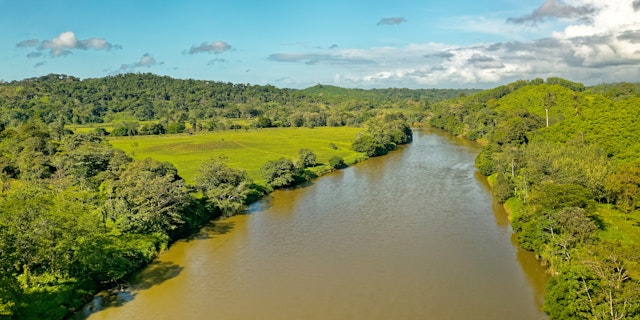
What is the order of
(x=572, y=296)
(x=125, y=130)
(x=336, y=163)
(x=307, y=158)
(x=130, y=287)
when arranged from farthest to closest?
1. (x=125, y=130)
2. (x=336, y=163)
3. (x=307, y=158)
4. (x=130, y=287)
5. (x=572, y=296)

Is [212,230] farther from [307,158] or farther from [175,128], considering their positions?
[175,128]

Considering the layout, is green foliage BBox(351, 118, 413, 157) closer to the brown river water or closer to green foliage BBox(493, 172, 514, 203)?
the brown river water

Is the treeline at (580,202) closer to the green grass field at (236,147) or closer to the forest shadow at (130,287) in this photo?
the forest shadow at (130,287)

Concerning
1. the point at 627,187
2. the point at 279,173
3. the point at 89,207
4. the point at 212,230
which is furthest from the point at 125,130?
the point at 627,187

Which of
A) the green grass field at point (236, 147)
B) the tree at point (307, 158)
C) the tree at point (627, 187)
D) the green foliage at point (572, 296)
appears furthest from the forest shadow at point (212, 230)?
the tree at point (627, 187)

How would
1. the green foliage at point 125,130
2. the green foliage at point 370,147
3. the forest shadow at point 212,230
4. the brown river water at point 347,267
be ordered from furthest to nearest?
the green foliage at point 125,130
the green foliage at point 370,147
the forest shadow at point 212,230
the brown river water at point 347,267

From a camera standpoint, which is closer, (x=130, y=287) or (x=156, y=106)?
(x=130, y=287)
